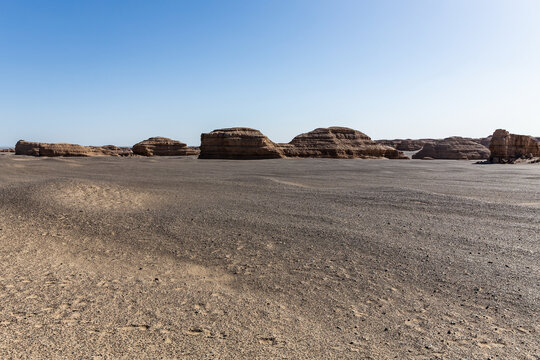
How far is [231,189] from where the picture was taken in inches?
400

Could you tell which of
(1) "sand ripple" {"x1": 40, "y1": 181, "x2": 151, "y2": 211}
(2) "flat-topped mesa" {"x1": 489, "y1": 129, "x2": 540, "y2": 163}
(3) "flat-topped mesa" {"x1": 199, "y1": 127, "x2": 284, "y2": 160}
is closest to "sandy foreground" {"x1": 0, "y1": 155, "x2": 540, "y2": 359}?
(1) "sand ripple" {"x1": 40, "y1": 181, "x2": 151, "y2": 211}

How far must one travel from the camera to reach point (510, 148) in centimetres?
3238

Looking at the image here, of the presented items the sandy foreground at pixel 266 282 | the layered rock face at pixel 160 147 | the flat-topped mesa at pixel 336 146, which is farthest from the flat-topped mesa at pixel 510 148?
the layered rock face at pixel 160 147

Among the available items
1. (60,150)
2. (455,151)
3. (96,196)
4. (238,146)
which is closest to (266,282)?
(96,196)

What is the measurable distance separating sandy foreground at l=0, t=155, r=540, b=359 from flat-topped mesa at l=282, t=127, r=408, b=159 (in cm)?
3320

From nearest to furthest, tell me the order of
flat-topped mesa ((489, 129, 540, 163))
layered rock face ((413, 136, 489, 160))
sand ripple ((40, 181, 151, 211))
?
1. sand ripple ((40, 181, 151, 211))
2. flat-topped mesa ((489, 129, 540, 163))
3. layered rock face ((413, 136, 489, 160))

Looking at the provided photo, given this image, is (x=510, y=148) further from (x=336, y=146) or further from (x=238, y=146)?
(x=238, y=146)

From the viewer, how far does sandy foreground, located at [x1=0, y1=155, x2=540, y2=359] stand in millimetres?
2396

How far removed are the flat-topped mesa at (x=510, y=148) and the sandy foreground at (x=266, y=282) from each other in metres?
30.3

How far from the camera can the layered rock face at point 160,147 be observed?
49469 mm

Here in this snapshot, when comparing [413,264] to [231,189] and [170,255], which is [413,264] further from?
[231,189]

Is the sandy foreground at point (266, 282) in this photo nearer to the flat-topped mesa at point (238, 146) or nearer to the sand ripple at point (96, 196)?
the sand ripple at point (96, 196)

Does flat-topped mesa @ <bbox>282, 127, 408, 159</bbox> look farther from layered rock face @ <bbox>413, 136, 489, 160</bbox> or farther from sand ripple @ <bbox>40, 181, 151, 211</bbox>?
sand ripple @ <bbox>40, 181, 151, 211</bbox>

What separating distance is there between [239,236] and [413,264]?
259 cm
